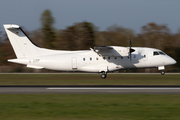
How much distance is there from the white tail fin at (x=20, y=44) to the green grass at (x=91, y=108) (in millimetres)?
12022

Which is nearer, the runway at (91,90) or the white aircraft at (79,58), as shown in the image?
the runway at (91,90)

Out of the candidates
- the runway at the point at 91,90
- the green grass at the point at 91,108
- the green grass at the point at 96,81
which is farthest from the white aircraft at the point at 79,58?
→ the green grass at the point at 91,108

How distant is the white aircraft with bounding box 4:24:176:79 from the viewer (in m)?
23.6

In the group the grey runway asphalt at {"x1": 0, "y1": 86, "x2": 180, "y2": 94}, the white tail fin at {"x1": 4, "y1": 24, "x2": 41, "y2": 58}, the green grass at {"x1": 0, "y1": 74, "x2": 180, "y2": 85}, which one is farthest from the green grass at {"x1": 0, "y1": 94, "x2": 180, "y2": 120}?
the white tail fin at {"x1": 4, "y1": 24, "x2": 41, "y2": 58}

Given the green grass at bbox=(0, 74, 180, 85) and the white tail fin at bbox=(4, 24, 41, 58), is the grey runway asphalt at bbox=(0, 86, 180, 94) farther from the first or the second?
the white tail fin at bbox=(4, 24, 41, 58)

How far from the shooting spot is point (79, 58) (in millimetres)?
24031

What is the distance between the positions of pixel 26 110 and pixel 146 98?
5819 mm

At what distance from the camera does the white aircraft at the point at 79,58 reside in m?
23.6

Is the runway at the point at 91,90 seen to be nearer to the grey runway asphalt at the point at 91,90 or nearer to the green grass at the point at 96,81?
the grey runway asphalt at the point at 91,90

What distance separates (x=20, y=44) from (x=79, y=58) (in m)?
5.93

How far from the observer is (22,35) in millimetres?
23797

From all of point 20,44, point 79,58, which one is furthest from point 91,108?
point 20,44

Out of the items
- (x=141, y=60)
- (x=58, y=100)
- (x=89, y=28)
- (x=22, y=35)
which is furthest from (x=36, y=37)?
(x=58, y=100)

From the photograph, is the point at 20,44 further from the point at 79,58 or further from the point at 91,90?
the point at 91,90
